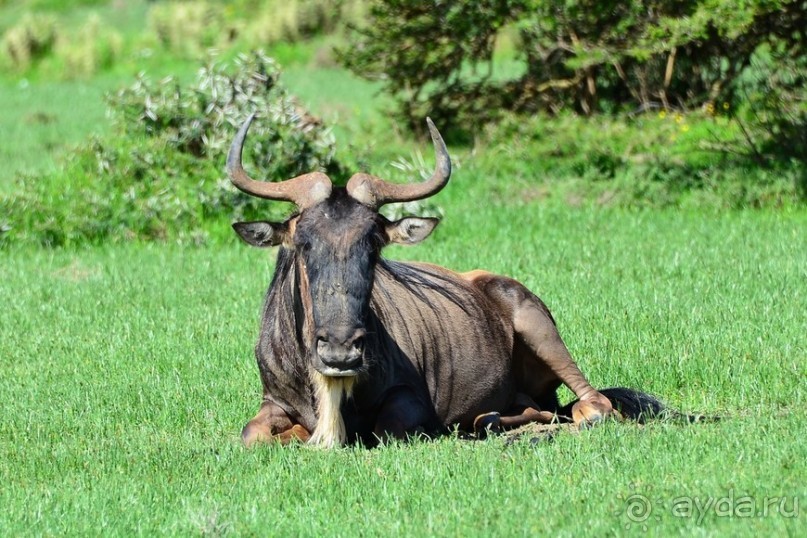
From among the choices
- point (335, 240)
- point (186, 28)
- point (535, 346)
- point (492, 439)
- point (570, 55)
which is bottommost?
point (186, 28)

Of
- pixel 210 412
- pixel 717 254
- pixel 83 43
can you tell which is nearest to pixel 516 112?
pixel 717 254

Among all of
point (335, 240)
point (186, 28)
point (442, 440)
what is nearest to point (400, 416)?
point (442, 440)

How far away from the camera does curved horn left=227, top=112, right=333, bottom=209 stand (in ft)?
25.7

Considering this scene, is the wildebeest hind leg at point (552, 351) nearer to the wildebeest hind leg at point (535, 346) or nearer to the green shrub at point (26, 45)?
the wildebeest hind leg at point (535, 346)

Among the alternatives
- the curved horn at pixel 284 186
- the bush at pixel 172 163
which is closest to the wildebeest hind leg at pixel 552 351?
the curved horn at pixel 284 186

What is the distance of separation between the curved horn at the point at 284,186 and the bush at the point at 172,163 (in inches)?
292

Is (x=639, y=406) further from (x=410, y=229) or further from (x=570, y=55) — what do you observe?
(x=570, y=55)

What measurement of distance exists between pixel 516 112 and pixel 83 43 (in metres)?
22.8

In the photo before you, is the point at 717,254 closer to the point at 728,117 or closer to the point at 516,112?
the point at 728,117

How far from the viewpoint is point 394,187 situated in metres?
8.06

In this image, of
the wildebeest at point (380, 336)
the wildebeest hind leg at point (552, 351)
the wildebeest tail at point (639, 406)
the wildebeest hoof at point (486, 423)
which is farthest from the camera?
the wildebeest hind leg at point (552, 351)

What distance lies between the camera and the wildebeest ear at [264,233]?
7.89m

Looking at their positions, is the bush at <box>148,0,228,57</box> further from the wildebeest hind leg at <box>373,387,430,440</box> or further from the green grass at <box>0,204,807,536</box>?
the wildebeest hind leg at <box>373,387,430,440</box>

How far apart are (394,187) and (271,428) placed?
65.7 inches
